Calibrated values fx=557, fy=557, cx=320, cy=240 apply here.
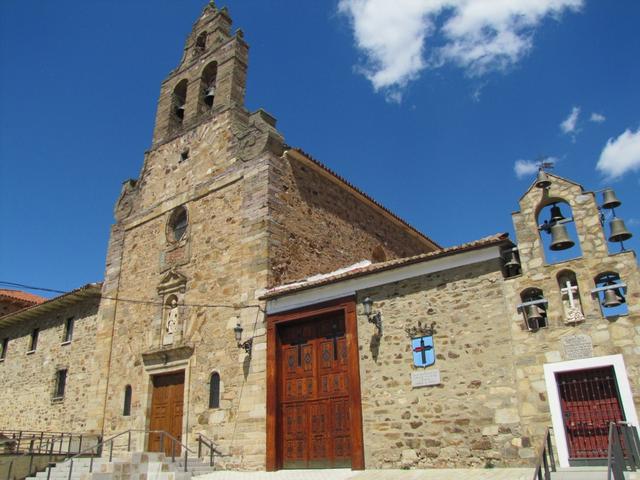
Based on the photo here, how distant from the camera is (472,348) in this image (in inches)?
400

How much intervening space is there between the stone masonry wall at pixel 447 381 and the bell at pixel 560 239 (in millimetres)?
1094

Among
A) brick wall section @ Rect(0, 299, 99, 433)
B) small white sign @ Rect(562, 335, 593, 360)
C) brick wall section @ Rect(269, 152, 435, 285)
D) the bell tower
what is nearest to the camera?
small white sign @ Rect(562, 335, 593, 360)

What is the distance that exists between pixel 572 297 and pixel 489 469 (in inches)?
126

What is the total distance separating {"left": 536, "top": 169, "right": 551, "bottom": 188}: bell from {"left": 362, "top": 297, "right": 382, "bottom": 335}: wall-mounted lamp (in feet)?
13.2

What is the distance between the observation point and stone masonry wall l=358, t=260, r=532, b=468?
9633 mm

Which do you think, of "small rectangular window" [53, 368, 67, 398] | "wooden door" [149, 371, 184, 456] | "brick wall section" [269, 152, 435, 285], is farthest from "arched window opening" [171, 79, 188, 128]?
"small rectangular window" [53, 368, 67, 398]

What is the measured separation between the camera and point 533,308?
9.56 metres

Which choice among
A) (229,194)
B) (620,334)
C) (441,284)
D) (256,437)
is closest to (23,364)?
(229,194)

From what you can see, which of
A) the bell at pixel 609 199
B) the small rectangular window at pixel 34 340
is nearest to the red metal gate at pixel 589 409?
the bell at pixel 609 199

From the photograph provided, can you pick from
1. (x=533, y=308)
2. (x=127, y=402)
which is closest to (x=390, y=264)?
Answer: (x=533, y=308)

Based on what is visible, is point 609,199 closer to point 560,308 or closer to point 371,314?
point 560,308

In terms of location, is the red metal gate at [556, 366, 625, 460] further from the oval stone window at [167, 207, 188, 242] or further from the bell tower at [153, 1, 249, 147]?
the bell tower at [153, 1, 249, 147]

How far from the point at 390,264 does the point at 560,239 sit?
3.36 metres

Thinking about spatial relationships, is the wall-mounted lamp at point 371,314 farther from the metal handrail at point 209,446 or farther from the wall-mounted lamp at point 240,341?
the metal handrail at point 209,446
